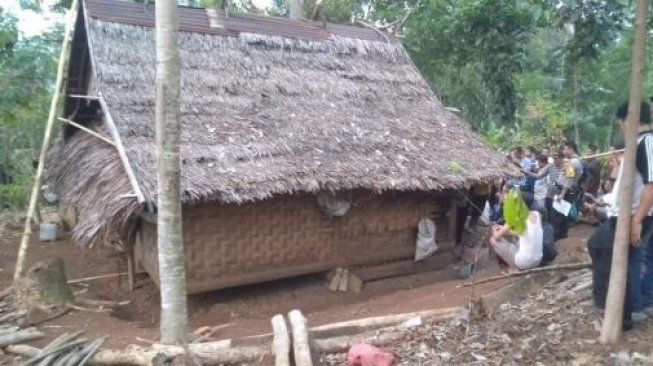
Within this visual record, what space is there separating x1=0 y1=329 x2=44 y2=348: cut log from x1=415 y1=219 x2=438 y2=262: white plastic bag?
5227mm

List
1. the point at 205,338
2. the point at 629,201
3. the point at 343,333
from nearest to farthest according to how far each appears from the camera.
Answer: the point at 629,201, the point at 343,333, the point at 205,338

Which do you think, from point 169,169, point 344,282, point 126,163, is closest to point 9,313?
point 126,163

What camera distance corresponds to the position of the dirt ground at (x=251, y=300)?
588 centimetres

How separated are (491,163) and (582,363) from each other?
4.83 metres

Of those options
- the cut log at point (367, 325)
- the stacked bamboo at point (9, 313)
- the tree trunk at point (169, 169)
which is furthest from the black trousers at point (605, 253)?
the stacked bamboo at point (9, 313)

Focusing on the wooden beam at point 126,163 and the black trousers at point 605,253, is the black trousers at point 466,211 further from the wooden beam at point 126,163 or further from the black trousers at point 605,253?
the wooden beam at point 126,163

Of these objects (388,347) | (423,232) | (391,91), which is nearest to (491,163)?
(423,232)

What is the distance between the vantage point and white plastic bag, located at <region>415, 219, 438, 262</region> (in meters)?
8.20

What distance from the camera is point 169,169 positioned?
173 inches

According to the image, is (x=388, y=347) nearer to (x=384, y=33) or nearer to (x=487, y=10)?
(x=384, y=33)

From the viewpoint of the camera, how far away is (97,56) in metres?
6.68

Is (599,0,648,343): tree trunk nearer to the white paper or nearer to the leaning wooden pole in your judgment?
the white paper

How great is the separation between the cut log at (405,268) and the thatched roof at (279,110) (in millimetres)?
1580

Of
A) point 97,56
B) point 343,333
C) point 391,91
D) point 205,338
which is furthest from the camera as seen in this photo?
point 391,91
